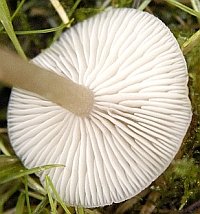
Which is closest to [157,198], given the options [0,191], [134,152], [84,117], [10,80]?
[134,152]

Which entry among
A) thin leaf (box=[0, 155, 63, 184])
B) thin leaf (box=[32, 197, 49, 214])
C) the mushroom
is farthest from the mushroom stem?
thin leaf (box=[32, 197, 49, 214])

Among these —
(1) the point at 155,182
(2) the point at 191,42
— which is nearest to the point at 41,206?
(1) the point at 155,182

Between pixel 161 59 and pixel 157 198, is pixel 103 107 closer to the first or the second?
pixel 161 59

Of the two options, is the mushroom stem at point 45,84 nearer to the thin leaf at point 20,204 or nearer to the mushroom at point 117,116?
the mushroom at point 117,116

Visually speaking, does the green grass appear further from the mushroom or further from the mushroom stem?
the mushroom stem

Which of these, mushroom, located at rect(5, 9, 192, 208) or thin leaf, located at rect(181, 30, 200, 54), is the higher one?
thin leaf, located at rect(181, 30, 200, 54)

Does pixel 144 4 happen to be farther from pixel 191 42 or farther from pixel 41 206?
pixel 41 206
